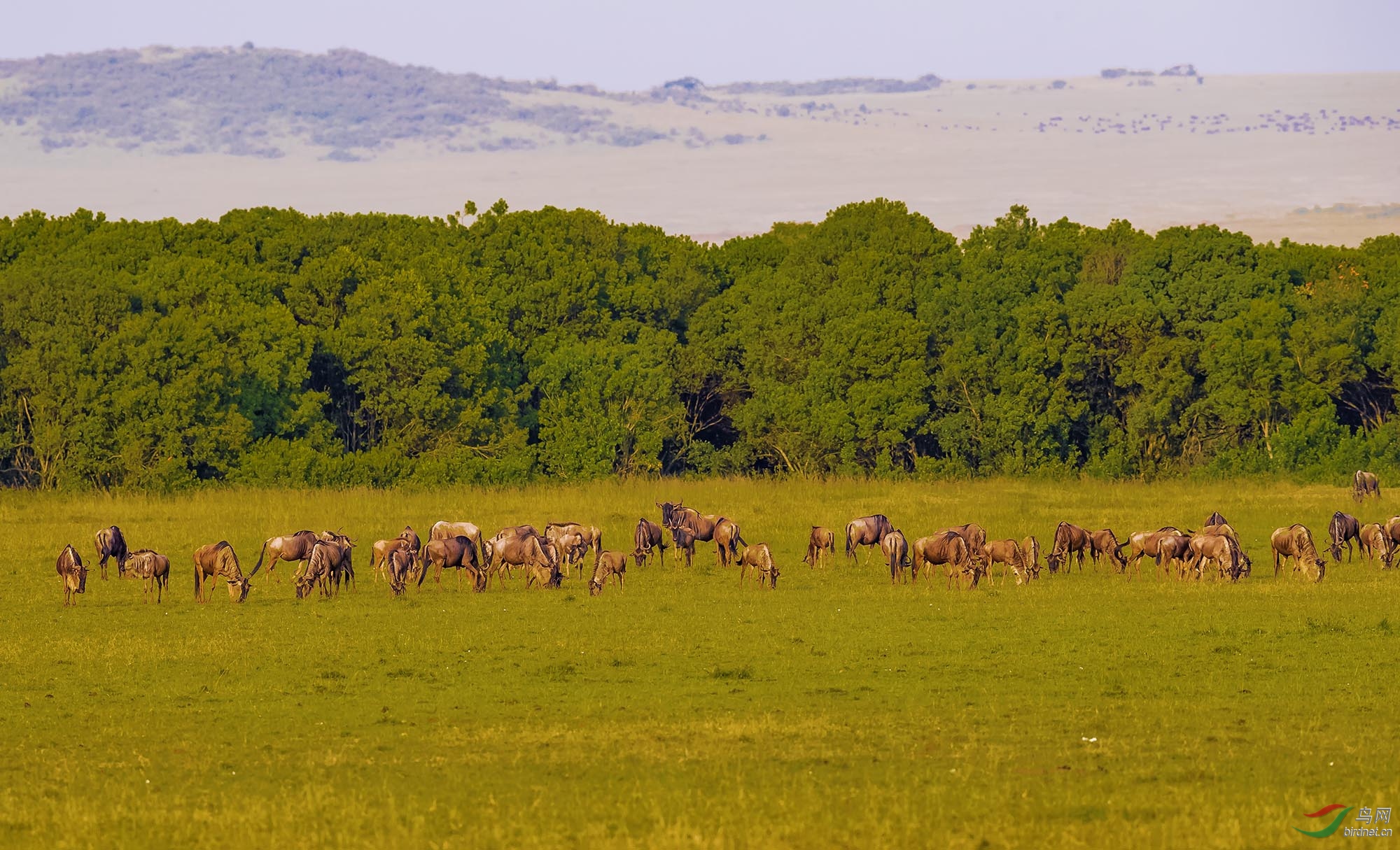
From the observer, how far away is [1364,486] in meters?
51.0

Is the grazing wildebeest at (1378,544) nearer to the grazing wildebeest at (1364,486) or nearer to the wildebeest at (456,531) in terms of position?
the grazing wildebeest at (1364,486)

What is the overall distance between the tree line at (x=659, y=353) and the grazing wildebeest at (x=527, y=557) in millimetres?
27497

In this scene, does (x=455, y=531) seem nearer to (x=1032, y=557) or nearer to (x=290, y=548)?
(x=290, y=548)

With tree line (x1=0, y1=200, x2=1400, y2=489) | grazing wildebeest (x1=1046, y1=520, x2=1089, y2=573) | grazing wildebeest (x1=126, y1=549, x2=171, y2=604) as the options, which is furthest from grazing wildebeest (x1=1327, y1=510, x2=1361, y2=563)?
tree line (x1=0, y1=200, x2=1400, y2=489)

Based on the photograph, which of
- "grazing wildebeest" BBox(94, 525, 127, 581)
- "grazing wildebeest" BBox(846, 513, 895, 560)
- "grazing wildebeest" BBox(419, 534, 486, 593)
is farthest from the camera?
"grazing wildebeest" BBox(846, 513, 895, 560)

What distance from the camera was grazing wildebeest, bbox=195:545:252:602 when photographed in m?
31.4

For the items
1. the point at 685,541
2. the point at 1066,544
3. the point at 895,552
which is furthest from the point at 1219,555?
the point at 685,541

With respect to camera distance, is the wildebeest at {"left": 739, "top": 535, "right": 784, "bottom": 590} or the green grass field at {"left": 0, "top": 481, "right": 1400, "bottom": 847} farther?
the wildebeest at {"left": 739, "top": 535, "right": 784, "bottom": 590}

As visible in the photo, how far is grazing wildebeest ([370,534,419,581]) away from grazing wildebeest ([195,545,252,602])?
282cm

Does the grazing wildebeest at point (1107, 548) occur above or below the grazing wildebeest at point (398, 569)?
below

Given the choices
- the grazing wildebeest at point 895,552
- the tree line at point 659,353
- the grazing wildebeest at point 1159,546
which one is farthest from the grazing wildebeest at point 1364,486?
the grazing wildebeest at point 895,552

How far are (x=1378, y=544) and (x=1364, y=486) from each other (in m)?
15.7

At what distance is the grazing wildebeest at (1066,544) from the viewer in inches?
1388

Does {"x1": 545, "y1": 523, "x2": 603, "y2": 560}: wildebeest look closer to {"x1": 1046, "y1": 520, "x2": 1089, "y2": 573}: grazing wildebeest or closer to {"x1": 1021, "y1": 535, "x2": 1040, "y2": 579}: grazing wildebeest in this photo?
{"x1": 1021, "y1": 535, "x2": 1040, "y2": 579}: grazing wildebeest
